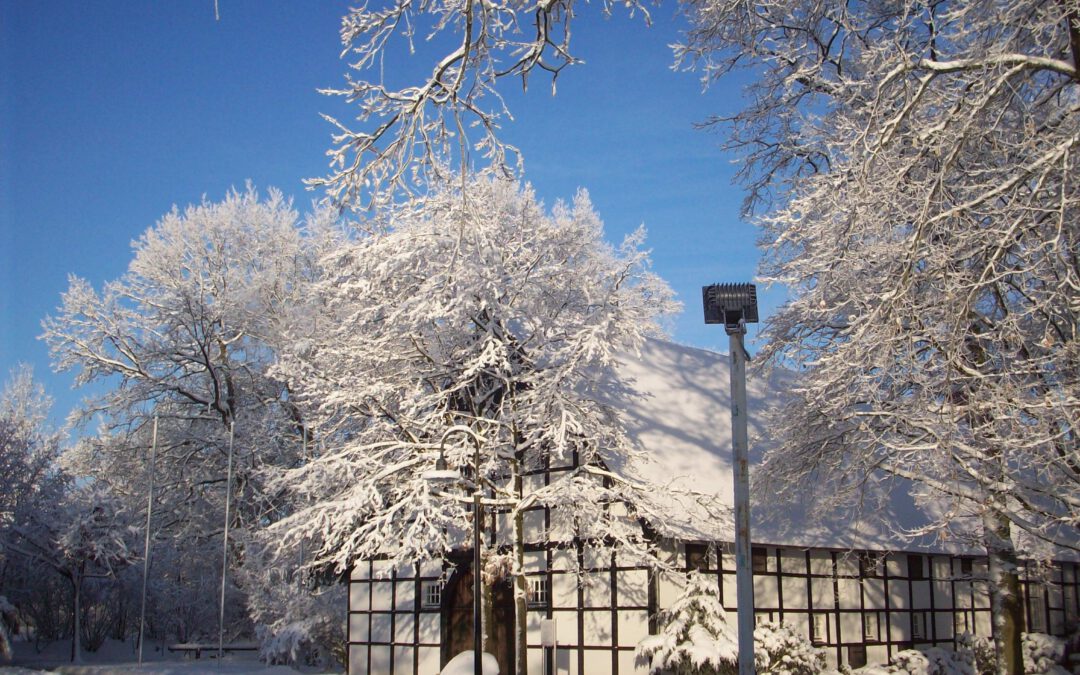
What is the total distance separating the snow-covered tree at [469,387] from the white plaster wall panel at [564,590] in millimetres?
820

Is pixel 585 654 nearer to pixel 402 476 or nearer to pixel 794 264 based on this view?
pixel 402 476

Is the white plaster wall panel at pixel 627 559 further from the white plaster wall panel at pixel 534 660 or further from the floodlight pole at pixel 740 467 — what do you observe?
the floodlight pole at pixel 740 467

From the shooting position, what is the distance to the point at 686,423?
72.8 feet

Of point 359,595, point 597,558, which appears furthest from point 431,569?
point 597,558

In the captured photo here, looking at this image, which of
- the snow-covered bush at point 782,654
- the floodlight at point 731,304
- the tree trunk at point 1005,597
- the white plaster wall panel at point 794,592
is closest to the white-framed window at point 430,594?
the white plaster wall panel at point 794,592

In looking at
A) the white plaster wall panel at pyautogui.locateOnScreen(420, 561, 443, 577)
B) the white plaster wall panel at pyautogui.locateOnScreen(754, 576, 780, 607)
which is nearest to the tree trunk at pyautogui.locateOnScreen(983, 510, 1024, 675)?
the white plaster wall panel at pyautogui.locateOnScreen(754, 576, 780, 607)

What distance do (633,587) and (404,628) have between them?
270 inches

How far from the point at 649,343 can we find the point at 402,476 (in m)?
8.84

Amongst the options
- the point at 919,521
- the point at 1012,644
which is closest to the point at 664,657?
the point at 1012,644

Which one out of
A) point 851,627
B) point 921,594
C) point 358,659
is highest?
point 921,594

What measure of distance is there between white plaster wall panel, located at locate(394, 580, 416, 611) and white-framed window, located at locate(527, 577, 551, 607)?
380cm

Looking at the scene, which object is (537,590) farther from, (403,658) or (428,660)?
(403,658)

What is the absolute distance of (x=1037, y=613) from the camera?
24.6m

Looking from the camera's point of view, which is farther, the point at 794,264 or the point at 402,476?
the point at 402,476
